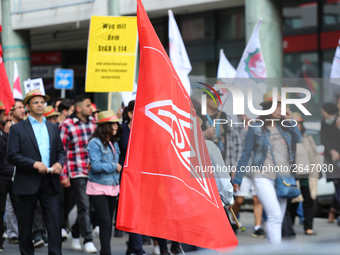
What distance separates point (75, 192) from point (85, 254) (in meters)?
0.91

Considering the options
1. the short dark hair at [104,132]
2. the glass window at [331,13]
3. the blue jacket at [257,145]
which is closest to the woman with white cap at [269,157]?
the blue jacket at [257,145]

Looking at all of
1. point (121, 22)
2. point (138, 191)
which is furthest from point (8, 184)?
point (138, 191)

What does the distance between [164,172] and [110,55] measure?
16.6 feet

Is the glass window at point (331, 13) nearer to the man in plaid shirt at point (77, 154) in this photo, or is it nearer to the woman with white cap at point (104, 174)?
the man in plaid shirt at point (77, 154)

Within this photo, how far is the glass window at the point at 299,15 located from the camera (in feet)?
53.0

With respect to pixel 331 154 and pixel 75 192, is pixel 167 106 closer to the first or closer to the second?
pixel 331 154

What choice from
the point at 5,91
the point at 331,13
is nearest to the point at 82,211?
the point at 5,91

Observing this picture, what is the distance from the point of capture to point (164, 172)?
14.9 ft

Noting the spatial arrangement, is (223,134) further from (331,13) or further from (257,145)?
(331,13)

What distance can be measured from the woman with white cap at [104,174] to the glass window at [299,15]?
1056cm

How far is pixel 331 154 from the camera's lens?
6.82 metres

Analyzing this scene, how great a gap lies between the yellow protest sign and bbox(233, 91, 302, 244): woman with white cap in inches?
126

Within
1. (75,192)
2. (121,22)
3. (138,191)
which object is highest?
(121,22)

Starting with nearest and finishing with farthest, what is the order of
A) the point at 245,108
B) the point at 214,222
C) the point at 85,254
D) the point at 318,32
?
the point at 214,222 → the point at 245,108 → the point at 85,254 → the point at 318,32
